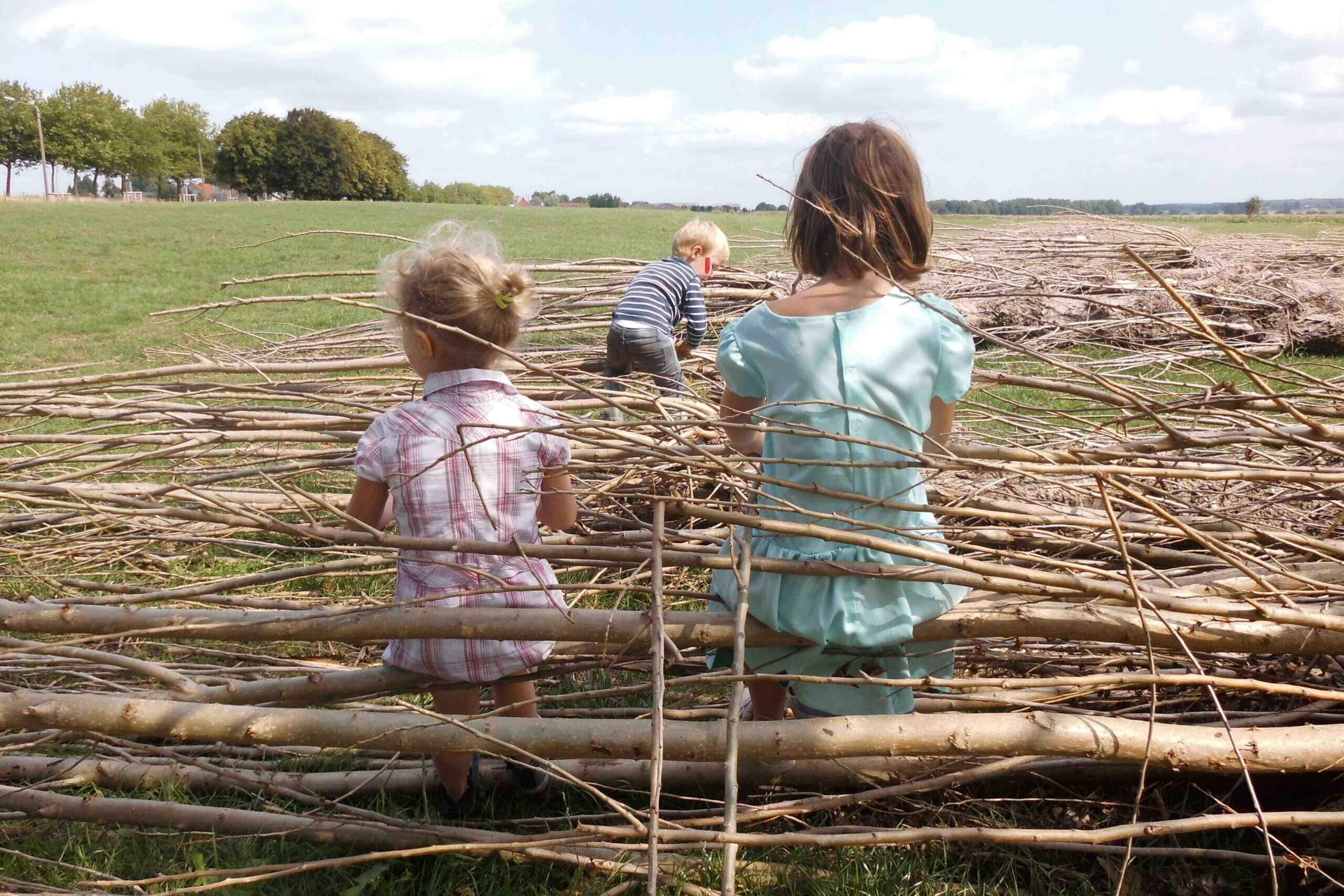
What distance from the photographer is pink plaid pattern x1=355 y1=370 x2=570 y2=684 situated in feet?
6.27

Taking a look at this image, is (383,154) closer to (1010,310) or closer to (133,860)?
(1010,310)

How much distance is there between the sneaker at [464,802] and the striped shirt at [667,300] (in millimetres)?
2888

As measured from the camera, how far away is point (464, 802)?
6.80 ft

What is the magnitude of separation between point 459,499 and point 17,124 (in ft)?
263

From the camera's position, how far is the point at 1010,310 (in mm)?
7641

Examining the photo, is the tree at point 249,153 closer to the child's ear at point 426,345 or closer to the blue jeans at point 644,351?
the blue jeans at point 644,351

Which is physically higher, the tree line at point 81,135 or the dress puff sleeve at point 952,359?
the tree line at point 81,135

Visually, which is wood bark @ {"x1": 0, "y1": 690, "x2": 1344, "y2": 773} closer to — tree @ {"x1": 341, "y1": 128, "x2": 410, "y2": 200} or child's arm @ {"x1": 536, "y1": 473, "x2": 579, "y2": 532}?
child's arm @ {"x1": 536, "y1": 473, "x2": 579, "y2": 532}

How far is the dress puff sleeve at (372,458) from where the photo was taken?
193 cm

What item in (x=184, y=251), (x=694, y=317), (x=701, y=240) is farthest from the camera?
(x=184, y=251)

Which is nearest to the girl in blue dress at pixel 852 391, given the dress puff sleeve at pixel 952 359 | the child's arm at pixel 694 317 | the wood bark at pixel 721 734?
the dress puff sleeve at pixel 952 359

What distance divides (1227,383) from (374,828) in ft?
6.00

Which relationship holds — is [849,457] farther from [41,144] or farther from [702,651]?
[41,144]

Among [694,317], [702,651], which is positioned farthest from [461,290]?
[694,317]
